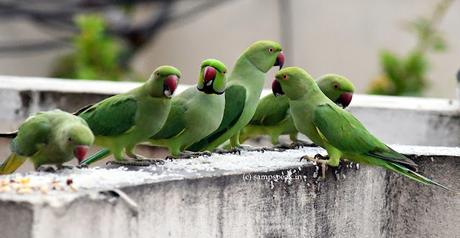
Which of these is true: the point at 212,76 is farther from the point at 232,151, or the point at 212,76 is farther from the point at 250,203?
the point at 250,203

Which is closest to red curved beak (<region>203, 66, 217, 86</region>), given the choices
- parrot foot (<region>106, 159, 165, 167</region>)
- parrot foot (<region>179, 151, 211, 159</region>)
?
parrot foot (<region>179, 151, 211, 159</region>)

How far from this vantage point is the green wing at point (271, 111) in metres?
4.53

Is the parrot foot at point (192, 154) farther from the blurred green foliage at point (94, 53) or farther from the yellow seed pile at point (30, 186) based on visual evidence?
the blurred green foliage at point (94, 53)

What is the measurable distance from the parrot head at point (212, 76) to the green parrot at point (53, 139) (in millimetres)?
634

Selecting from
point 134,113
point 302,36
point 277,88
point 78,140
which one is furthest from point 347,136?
point 302,36

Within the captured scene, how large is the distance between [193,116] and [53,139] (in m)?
0.76

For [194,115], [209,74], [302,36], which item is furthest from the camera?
[302,36]

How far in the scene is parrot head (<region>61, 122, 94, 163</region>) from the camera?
3.38 metres

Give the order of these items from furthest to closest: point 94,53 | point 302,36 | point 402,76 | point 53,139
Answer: point 302,36
point 94,53
point 402,76
point 53,139

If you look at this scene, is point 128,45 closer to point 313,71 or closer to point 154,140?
point 313,71

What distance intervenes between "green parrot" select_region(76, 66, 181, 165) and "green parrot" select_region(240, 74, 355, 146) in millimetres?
704

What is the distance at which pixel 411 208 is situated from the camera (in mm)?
4328

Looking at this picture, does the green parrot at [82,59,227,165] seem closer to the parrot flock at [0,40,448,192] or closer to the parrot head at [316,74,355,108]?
the parrot flock at [0,40,448,192]

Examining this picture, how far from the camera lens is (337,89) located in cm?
445
